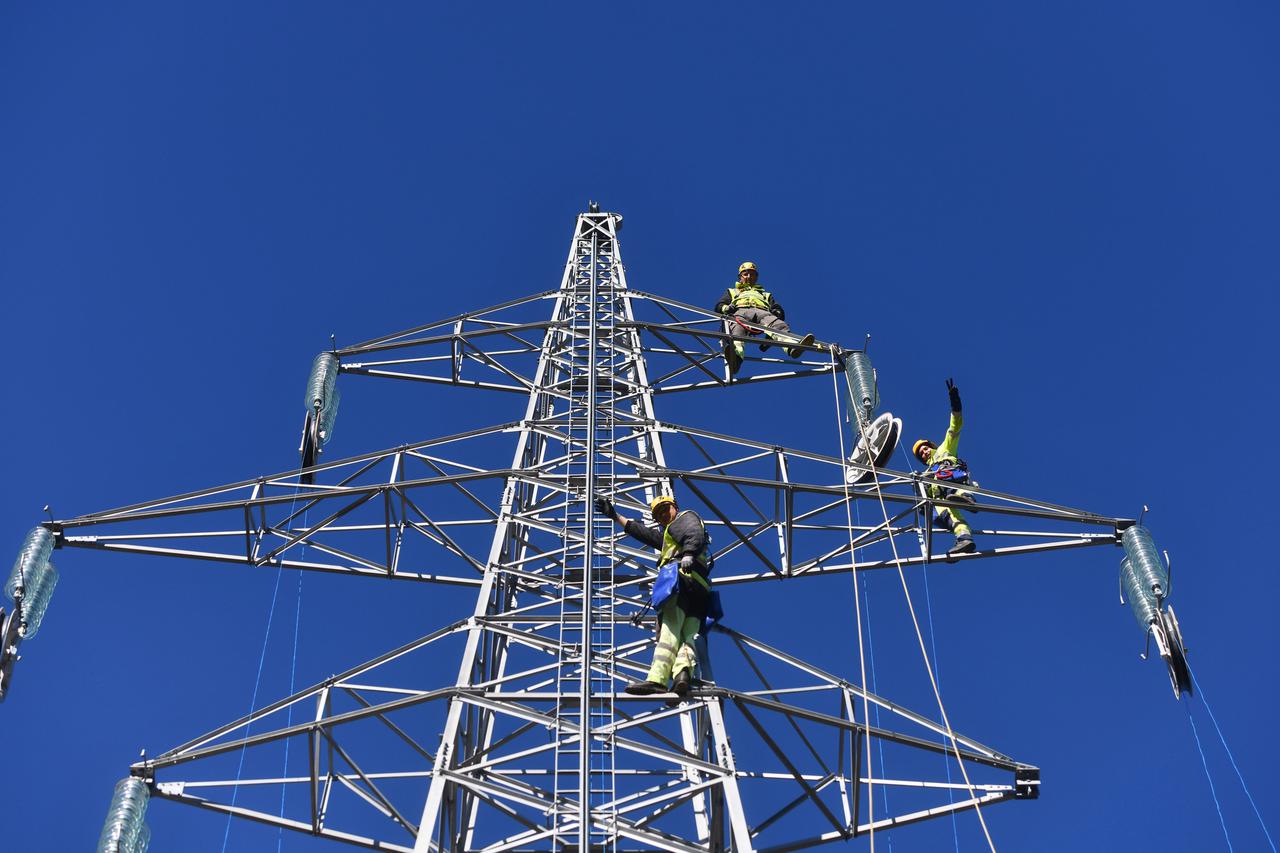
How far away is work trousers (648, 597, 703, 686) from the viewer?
1460 centimetres

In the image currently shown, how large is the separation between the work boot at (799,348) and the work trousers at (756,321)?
24 centimetres

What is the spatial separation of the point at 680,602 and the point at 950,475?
7.15 m

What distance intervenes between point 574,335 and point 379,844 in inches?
326

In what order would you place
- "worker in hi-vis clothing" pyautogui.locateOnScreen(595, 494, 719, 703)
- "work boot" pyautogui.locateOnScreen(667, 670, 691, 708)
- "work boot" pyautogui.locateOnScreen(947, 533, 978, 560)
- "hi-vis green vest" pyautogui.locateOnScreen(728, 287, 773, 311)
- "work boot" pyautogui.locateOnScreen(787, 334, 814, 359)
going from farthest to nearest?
"hi-vis green vest" pyautogui.locateOnScreen(728, 287, 773, 311) < "work boot" pyautogui.locateOnScreen(787, 334, 814, 359) < "work boot" pyautogui.locateOnScreen(947, 533, 978, 560) < "worker in hi-vis clothing" pyautogui.locateOnScreen(595, 494, 719, 703) < "work boot" pyautogui.locateOnScreen(667, 670, 691, 708)

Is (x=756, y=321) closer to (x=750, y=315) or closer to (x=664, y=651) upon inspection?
(x=750, y=315)

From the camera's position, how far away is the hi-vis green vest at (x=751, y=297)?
75.5ft

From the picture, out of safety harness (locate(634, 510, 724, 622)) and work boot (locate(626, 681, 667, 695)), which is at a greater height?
safety harness (locate(634, 510, 724, 622))

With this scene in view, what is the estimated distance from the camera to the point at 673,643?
14.8 metres

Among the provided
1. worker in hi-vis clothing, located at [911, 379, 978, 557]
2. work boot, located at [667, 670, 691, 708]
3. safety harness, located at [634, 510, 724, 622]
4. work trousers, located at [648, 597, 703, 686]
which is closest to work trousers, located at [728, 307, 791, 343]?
worker in hi-vis clothing, located at [911, 379, 978, 557]

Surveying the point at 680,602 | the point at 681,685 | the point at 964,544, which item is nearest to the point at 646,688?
the point at 681,685

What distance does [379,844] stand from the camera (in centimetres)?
1476

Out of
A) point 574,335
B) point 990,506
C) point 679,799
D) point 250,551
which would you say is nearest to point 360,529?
point 250,551

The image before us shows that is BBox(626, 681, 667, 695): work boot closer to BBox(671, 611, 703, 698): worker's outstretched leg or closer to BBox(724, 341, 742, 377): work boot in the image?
BBox(671, 611, 703, 698): worker's outstretched leg

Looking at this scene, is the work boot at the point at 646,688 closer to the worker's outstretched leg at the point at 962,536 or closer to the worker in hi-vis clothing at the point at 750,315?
the worker's outstretched leg at the point at 962,536
